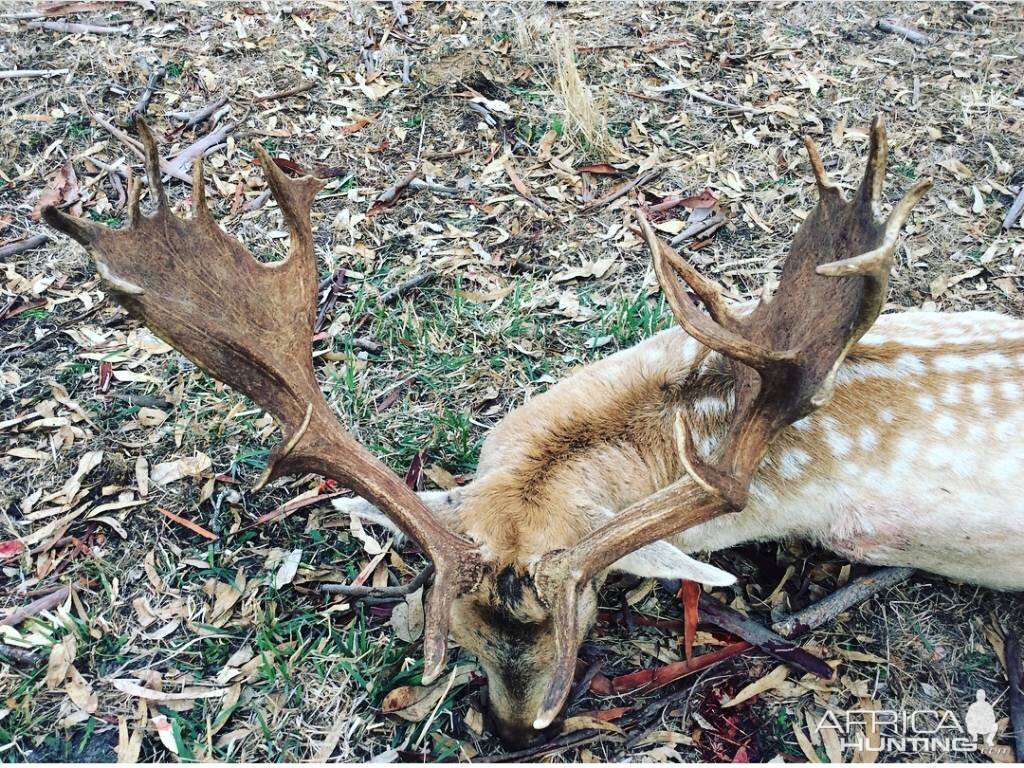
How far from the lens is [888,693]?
365 centimetres

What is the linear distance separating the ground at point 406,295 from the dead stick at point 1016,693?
0.15 feet

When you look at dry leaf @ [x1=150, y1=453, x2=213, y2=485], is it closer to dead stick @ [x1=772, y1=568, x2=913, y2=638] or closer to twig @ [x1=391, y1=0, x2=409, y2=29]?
dead stick @ [x1=772, y1=568, x2=913, y2=638]

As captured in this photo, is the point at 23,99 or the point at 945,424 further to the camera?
the point at 23,99

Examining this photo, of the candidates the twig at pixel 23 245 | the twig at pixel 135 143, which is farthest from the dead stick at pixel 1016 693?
the twig at pixel 23 245

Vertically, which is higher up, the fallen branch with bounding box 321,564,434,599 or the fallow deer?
the fallow deer

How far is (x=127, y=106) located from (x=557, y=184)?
3336mm

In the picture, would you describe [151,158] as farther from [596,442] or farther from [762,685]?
[762,685]

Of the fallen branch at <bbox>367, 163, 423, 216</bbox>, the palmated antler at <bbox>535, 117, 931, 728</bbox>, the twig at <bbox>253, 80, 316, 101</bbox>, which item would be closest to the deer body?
the palmated antler at <bbox>535, 117, 931, 728</bbox>

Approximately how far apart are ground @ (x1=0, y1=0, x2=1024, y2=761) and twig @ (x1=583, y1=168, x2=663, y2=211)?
30 millimetres

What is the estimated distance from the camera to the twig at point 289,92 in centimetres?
638

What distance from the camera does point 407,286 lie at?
523cm

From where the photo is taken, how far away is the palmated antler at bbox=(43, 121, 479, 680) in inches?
112

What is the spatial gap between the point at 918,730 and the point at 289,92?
19.4ft

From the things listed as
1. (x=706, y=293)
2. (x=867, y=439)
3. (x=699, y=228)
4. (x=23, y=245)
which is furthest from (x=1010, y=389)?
(x=23, y=245)
